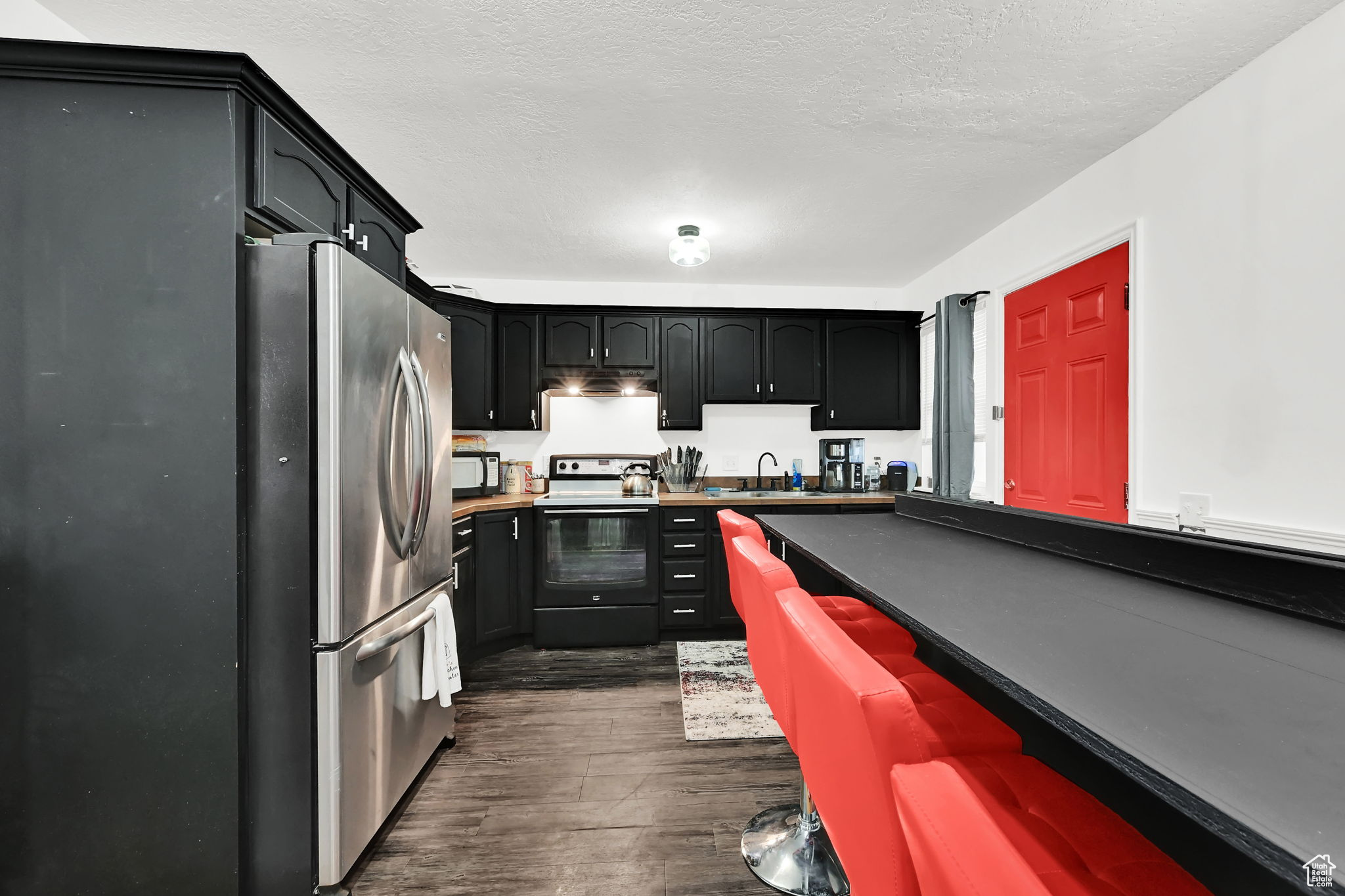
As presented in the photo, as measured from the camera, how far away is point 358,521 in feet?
5.01

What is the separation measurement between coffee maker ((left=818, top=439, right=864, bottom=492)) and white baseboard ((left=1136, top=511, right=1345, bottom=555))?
209cm

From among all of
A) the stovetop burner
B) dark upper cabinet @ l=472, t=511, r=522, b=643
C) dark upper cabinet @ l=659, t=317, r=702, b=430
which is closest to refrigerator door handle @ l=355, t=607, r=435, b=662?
dark upper cabinet @ l=472, t=511, r=522, b=643

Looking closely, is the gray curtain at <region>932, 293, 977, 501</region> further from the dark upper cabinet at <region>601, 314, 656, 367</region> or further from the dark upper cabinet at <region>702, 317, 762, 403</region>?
the dark upper cabinet at <region>601, 314, 656, 367</region>

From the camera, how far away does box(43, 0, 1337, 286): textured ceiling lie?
1546 millimetres

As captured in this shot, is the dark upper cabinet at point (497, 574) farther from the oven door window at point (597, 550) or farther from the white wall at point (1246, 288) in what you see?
the white wall at point (1246, 288)

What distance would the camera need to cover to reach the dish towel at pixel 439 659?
1892mm

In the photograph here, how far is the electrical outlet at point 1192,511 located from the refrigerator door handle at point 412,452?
2.74m

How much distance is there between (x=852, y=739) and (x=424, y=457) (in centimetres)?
161

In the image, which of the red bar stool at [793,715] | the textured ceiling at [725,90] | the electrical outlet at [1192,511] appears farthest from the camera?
the electrical outlet at [1192,511]

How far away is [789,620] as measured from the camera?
90 centimetres

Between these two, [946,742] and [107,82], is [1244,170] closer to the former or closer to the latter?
[946,742]

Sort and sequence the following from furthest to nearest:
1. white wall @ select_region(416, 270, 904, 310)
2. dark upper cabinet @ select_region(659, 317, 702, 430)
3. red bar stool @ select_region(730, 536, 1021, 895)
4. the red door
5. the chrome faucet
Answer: the chrome faucet → white wall @ select_region(416, 270, 904, 310) → dark upper cabinet @ select_region(659, 317, 702, 430) → the red door → red bar stool @ select_region(730, 536, 1021, 895)

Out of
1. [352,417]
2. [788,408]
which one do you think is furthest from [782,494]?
[352,417]

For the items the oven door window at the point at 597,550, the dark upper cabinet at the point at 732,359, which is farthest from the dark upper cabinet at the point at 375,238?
the dark upper cabinet at the point at 732,359
